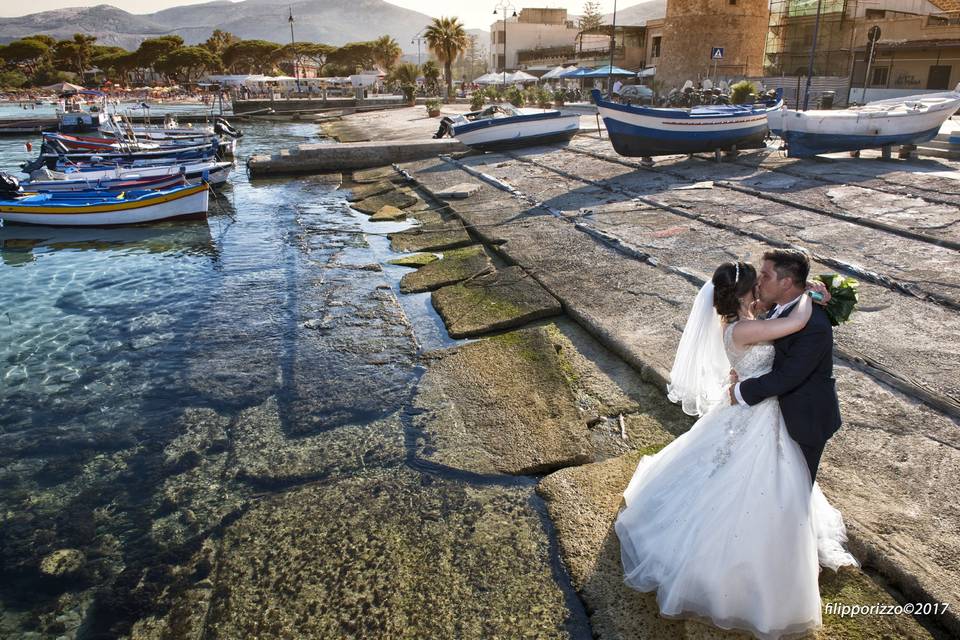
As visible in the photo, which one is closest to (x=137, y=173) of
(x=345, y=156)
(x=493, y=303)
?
(x=345, y=156)

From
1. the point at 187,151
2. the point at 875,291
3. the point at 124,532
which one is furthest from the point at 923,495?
the point at 187,151

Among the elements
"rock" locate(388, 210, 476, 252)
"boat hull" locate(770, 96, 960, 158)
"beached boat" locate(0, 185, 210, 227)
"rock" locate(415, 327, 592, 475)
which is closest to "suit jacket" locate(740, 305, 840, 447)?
"rock" locate(415, 327, 592, 475)

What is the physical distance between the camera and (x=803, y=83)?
118ft

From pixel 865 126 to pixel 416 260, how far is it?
12.6 metres

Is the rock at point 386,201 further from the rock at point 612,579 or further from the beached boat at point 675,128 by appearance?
the rock at point 612,579

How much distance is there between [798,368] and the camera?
3.05m

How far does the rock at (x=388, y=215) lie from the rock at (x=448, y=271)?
458cm

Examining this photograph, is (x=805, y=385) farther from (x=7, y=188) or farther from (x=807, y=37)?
(x=807, y=37)

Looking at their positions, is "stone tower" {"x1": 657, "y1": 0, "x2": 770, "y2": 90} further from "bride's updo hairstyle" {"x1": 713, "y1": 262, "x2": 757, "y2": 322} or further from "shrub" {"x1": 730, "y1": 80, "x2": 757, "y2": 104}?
"bride's updo hairstyle" {"x1": 713, "y1": 262, "x2": 757, "y2": 322}

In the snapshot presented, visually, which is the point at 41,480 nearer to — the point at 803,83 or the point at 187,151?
the point at 187,151

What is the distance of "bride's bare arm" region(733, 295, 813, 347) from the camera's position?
2998 millimetres

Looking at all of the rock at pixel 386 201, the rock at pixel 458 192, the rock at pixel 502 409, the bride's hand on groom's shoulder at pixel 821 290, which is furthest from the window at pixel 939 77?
the bride's hand on groom's shoulder at pixel 821 290

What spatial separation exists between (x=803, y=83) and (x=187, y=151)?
34251 mm

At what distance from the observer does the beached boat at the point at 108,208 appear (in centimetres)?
1537
